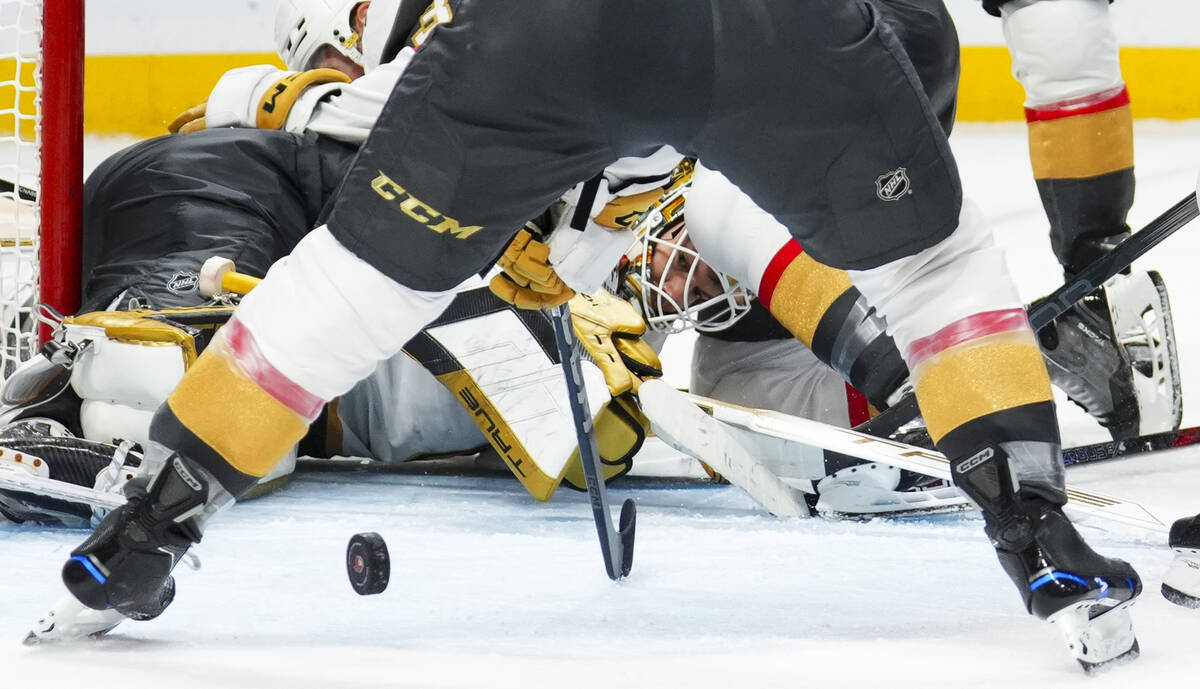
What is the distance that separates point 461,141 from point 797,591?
1.74 ft

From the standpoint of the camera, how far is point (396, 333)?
0.96 metres

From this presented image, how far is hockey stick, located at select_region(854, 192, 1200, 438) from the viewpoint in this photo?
152 cm

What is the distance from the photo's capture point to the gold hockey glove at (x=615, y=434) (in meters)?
1.67

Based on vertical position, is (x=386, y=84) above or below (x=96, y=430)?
above

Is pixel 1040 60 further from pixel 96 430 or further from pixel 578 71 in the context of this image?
pixel 96 430

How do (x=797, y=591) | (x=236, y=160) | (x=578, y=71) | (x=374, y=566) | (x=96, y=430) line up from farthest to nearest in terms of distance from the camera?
1. (x=236, y=160)
2. (x=96, y=430)
3. (x=797, y=591)
4. (x=374, y=566)
5. (x=578, y=71)

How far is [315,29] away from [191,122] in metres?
0.35

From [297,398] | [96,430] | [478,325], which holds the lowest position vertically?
[96,430]

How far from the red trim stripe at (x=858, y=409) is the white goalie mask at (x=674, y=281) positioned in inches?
7.7

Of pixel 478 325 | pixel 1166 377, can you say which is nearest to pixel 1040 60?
pixel 1166 377

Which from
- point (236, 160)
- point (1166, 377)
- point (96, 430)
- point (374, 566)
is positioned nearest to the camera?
point (374, 566)

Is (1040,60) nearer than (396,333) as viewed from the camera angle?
No

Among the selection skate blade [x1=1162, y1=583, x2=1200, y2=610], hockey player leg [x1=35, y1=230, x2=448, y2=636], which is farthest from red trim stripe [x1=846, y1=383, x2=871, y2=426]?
hockey player leg [x1=35, y1=230, x2=448, y2=636]

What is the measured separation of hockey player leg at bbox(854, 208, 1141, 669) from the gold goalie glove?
718 mm
